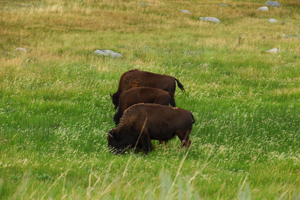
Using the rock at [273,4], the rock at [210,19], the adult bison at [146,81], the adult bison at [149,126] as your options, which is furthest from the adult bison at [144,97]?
the rock at [273,4]

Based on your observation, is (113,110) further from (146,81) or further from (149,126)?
(149,126)

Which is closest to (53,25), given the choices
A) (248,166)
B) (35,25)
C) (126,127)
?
(35,25)

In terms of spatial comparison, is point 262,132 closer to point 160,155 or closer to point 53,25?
point 160,155

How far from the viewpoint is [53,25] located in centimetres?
2633

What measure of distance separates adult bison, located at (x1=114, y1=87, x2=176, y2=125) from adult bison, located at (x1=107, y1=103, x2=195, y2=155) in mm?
1197

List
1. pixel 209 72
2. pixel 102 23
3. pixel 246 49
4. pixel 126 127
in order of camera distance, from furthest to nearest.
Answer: pixel 102 23 < pixel 246 49 < pixel 209 72 < pixel 126 127

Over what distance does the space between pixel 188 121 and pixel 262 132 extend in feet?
9.34

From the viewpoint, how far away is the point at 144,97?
8.84 meters

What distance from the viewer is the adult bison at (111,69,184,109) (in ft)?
32.1

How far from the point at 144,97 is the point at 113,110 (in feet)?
6.09

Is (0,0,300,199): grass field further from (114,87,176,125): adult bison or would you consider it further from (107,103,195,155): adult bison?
(114,87,176,125): adult bison

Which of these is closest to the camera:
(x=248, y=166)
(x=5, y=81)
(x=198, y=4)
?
(x=248, y=166)

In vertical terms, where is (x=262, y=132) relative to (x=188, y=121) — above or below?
below

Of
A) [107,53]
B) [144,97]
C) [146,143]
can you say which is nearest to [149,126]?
[146,143]
